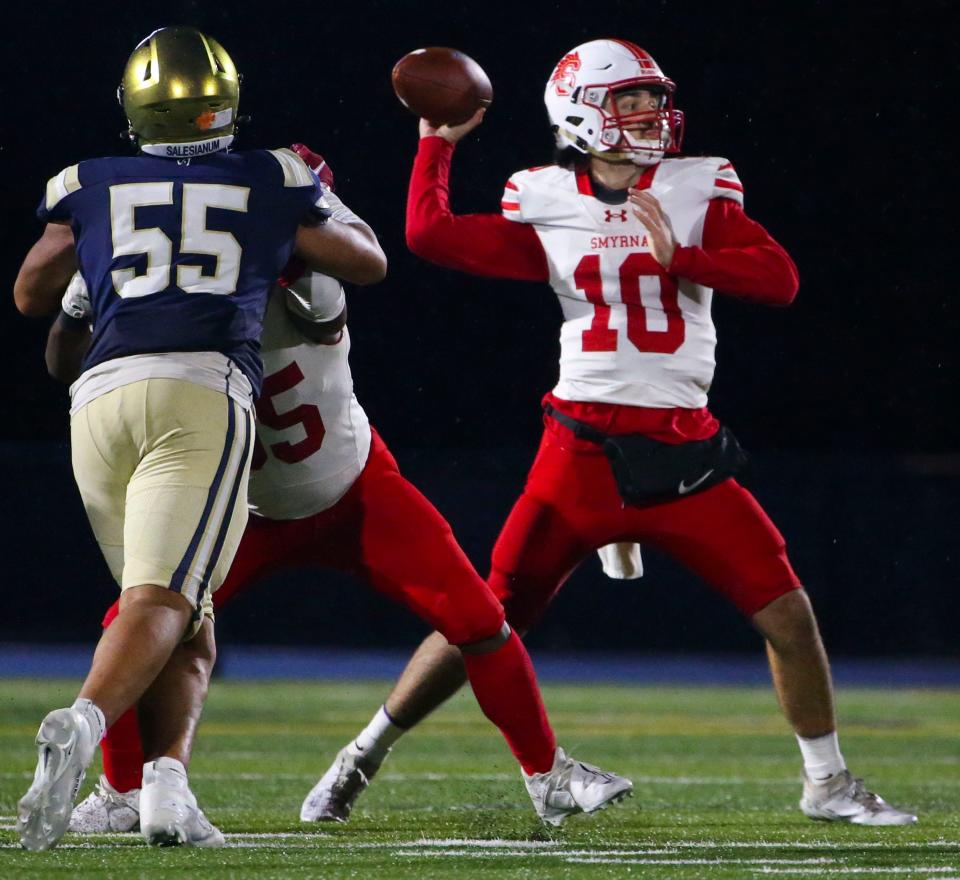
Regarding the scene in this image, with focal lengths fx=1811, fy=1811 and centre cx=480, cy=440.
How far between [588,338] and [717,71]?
29.2 feet

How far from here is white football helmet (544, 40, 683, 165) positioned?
3.78 metres

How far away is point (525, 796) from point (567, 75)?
1738 mm

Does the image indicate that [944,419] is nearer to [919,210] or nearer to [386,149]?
[919,210]

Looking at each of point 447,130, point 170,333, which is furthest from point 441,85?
point 170,333

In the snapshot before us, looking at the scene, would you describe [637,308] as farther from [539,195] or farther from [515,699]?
[515,699]

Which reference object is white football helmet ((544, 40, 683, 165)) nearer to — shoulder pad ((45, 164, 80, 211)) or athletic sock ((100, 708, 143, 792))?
shoulder pad ((45, 164, 80, 211))

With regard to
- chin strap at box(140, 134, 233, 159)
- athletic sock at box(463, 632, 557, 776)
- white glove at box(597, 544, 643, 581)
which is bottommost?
athletic sock at box(463, 632, 557, 776)

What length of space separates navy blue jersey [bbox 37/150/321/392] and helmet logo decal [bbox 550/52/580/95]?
1.01 metres

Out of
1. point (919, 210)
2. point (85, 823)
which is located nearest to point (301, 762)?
point (85, 823)

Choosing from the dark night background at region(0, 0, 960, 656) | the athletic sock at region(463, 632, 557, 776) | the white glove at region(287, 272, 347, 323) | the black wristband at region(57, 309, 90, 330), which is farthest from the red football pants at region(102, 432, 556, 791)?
the dark night background at region(0, 0, 960, 656)

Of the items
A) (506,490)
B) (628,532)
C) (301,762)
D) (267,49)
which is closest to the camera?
(628,532)

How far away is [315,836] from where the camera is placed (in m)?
3.35

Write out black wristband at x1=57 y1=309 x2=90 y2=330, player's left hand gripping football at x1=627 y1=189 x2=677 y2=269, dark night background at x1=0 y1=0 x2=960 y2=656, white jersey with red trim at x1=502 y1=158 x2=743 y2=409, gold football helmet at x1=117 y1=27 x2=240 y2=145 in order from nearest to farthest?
1. gold football helmet at x1=117 y1=27 x2=240 y2=145
2. black wristband at x1=57 y1=309 x2=90 y2=330
3. player's left hand gripping football at x1=627 y1=189 x2=677 y2=269
4. white jersey with red trim at x1=502 y1=158 x2=743 y2=409
5. dark night background at x1=0 y1=0 x2=960 y2=656

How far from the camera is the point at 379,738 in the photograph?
376 centimetres
